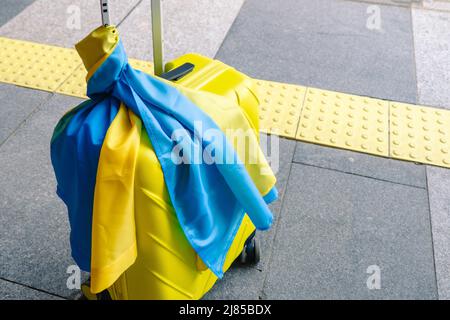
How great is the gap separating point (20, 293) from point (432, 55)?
10.7 ft

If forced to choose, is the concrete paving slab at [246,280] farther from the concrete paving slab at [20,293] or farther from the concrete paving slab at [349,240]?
the concrete paving slab at [20,293]

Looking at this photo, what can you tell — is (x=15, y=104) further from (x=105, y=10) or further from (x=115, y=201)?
(x=115, y=201)

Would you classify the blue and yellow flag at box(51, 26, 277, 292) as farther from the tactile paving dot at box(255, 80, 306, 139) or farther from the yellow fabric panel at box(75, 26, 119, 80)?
the tactile paving dot at box(255, 80, 306, 139)

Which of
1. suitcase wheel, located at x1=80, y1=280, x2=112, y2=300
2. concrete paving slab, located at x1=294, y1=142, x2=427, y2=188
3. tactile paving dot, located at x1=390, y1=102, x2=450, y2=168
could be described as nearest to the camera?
suitcase wheel, located at x1=80, y1=280, x2=112, y2=300

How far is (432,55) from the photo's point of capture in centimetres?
390

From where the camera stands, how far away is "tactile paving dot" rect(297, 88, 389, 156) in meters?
3.09

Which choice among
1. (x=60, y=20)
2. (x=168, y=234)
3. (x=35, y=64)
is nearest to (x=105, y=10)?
(x=168, y=234)

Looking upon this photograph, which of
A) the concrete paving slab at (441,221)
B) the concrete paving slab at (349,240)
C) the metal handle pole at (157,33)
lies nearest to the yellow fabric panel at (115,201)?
the metal handle pole at (157,33)

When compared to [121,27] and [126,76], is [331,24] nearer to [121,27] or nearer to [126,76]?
[121,27]

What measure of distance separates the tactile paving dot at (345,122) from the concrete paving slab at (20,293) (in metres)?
1.69

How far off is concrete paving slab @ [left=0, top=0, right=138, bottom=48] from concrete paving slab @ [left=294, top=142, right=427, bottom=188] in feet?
6.51

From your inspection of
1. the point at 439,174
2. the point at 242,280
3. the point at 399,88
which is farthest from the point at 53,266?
the point at 399,88

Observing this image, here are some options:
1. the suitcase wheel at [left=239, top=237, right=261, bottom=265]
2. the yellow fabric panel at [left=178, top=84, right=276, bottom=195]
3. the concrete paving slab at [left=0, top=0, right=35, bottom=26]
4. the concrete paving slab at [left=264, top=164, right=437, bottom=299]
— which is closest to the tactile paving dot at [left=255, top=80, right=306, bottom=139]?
the concrete paving slab at [left=264, top=164, right=437, bottom=299]
